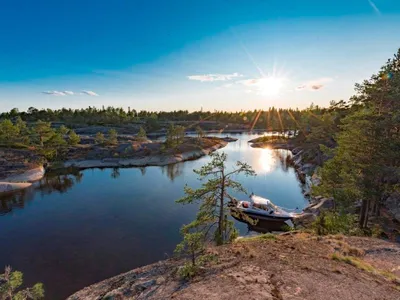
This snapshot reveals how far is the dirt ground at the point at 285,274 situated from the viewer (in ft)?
30.7

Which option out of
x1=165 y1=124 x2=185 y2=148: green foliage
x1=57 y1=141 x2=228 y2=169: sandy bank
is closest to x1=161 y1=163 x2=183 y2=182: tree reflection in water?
x1=57 y1=141 x2=228 y2=169: sandy bank

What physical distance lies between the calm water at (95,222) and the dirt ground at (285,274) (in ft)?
17.0

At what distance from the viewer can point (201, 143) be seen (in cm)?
8025

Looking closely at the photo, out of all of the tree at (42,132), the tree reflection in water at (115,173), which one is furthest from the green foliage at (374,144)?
the tree at (42,132)

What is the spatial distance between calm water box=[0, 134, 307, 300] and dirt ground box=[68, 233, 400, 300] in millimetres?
5184

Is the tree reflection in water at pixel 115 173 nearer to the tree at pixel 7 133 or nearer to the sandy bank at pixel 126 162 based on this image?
the sandy bank at pixel 126 162

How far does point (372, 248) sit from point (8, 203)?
144ft

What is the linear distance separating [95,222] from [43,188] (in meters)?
20.8

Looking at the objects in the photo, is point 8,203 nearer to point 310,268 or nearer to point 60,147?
point 60,147

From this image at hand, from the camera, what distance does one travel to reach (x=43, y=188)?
42.4 metres

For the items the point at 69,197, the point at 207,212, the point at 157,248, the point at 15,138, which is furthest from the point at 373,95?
the point at 15,138

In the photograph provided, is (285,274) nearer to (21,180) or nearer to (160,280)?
(160,280)

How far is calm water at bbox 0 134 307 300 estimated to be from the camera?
20.2 meters

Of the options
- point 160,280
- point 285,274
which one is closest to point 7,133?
point 160,280
